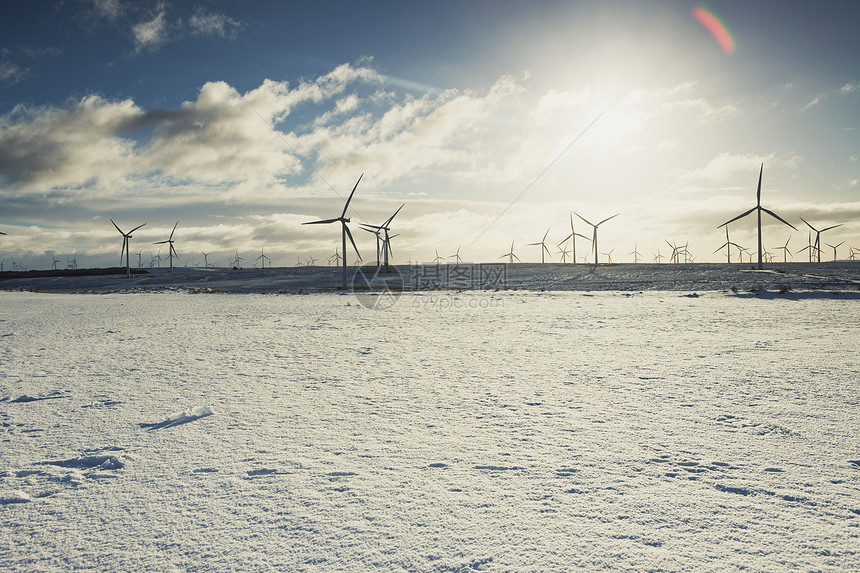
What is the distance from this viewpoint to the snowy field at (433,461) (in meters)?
3.71

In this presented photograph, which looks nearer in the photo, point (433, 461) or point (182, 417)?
point (433, 461)

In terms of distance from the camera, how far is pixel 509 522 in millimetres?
4051

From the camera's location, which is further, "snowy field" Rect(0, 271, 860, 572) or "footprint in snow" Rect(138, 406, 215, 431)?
"footprint in snow" Rect(138, 406, 215, 431)

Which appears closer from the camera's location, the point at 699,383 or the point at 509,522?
the point at 509,522

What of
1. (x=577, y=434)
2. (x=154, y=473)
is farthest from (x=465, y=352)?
(x=154, y=473)

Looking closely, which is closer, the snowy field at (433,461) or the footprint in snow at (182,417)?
the snowy field at (433,461)

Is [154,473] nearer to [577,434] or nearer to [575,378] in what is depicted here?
[577,434]

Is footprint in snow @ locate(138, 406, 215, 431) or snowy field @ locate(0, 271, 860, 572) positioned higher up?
footprint in snow @ locate(138, 406, 215, 431)

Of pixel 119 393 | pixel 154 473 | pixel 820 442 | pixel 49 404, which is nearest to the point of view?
pixel 154 473

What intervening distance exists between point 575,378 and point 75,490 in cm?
788

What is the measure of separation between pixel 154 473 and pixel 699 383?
28.6 feet

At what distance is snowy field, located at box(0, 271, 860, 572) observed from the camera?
12.2 ft

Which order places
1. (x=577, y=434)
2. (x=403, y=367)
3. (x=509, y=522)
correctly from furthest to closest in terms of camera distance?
(x=403, y=367)
(x=577, y=434)
(x=509, y=522)

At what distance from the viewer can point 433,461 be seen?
5367 mm
